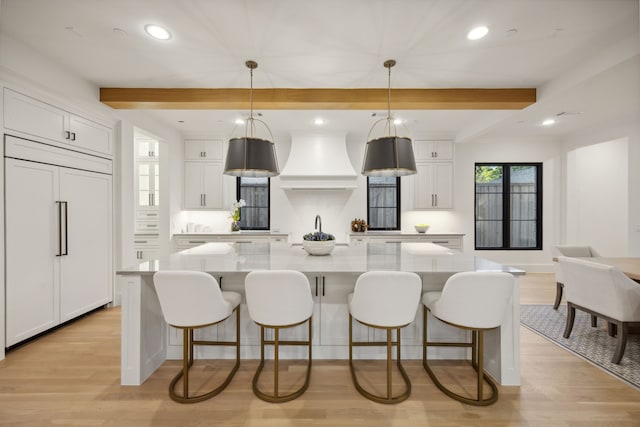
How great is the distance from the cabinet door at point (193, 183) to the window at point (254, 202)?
725 mm

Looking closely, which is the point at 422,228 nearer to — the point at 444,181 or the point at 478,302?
the point at 444,181

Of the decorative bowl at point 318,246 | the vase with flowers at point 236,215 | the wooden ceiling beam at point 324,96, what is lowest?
the decorative bowl at point 318,246

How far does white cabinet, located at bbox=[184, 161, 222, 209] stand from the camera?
16.9ft

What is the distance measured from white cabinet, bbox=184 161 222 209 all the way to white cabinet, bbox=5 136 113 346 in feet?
5.31

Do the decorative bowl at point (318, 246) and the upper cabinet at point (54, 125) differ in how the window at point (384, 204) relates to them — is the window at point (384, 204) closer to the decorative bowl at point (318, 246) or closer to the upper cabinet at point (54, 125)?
the decorative bowl at point (318, 246)

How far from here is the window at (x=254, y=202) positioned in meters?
5.53

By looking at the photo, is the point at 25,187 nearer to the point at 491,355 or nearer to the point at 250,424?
the point at 250,424

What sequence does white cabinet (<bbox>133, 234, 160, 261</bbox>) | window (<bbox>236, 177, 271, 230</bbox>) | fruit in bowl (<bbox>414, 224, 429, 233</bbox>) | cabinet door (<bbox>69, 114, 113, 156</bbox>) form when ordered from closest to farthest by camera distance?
cabinet door (<bbox>69, 114, 113, 156</bbox>), white cabinet (<bbox>133, 234, 160, 261</bbox>), fruit in bowl (<bbox>414, 224, 429, 233</bbox>), window (<bbox>236, 177, 271, 230</bbox>)

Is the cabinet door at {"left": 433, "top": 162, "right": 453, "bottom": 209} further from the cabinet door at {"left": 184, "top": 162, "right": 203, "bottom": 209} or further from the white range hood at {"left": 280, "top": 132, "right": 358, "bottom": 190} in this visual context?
the cabinet door at {"left": 184, "top": 162, "right": 203, "bottom": 209}

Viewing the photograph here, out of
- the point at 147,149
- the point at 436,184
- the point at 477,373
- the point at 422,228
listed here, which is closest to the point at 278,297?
the point at 477,373

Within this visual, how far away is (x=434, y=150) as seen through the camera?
517 cm

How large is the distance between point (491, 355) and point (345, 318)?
3.78 ft

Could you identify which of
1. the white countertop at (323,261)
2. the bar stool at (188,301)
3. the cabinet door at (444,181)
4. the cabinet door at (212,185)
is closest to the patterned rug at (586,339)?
the white countertop at (323,261)

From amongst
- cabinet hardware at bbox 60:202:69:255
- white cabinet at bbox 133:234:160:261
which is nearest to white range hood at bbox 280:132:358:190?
white cabinet at bbox 133:234:160:261
